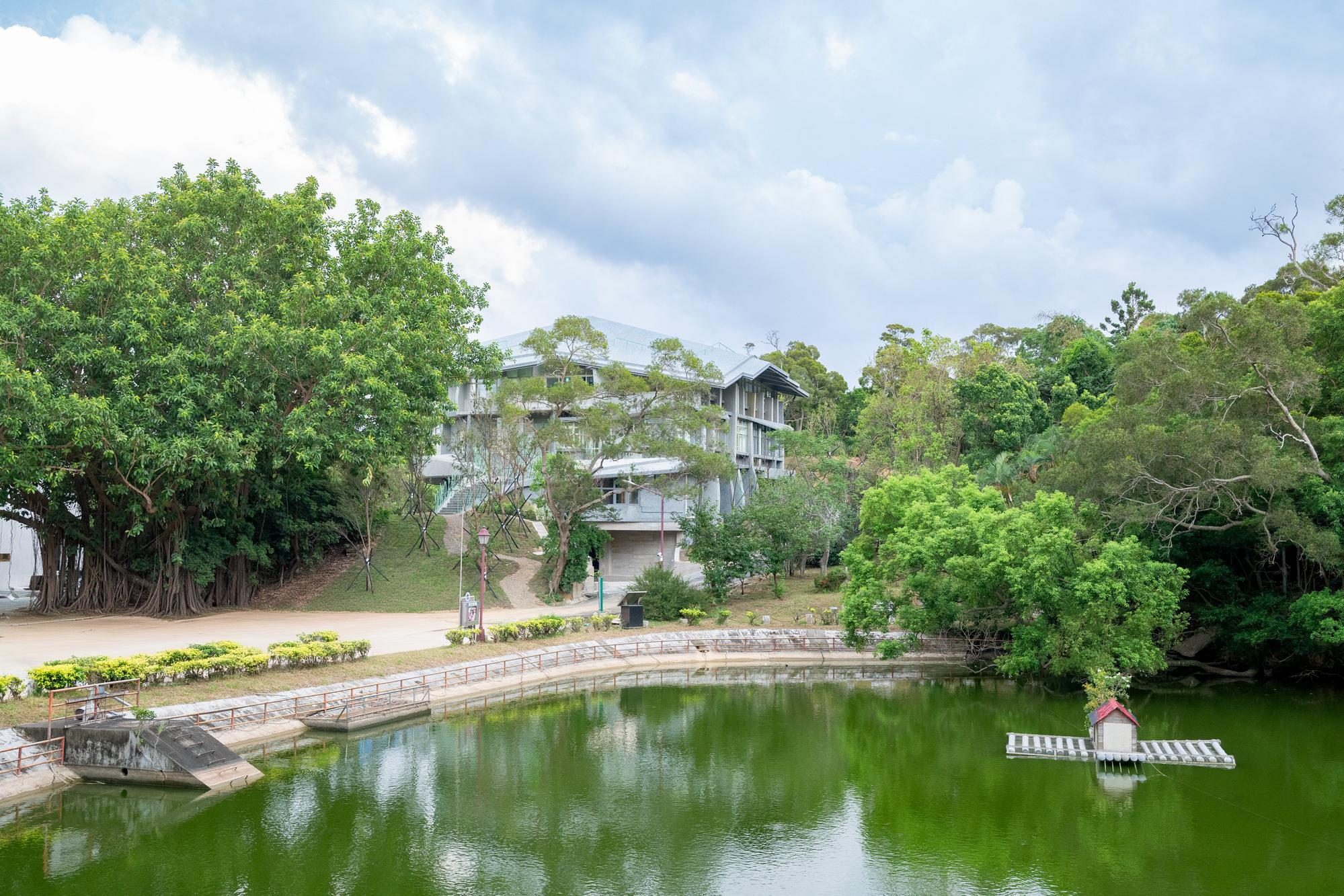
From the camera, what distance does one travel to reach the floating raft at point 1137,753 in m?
19.5

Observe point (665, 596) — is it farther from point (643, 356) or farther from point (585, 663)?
point (643, 356)

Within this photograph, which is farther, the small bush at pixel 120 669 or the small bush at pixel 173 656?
the small bush at pixel 173 656

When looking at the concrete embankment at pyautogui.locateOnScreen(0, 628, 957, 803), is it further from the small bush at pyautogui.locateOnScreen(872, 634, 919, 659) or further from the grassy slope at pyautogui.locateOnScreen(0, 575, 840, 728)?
the small bush at pyautogui.locateOnScreen(872, 634, 919, 659)

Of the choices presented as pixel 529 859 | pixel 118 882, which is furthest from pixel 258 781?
pixel 529 859

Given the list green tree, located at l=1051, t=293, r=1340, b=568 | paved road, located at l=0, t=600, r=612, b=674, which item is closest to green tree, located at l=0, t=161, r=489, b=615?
paved road, located at l=0, t=600, r=612, b=674

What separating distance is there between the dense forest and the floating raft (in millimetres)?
5601

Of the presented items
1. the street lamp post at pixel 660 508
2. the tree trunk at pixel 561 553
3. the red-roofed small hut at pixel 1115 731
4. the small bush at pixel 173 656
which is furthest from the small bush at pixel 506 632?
the red-roofed small hut at pixel 1115 731

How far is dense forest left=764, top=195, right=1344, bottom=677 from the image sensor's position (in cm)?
2580

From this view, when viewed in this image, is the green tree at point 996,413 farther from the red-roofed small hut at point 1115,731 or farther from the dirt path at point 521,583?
the red-roofed small hut at point 1115,731

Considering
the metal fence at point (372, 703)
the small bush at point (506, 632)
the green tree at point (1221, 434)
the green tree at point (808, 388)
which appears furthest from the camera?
the green tree at point (808, 388)

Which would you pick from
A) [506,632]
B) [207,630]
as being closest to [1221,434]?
[506,632]

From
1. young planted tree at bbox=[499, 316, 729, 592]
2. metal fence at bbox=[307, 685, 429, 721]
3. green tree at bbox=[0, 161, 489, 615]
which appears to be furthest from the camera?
young planted tree at bbox=[499, 316, 729, 592]

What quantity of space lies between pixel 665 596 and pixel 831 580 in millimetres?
10663

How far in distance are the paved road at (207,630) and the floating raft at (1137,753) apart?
703 inches
